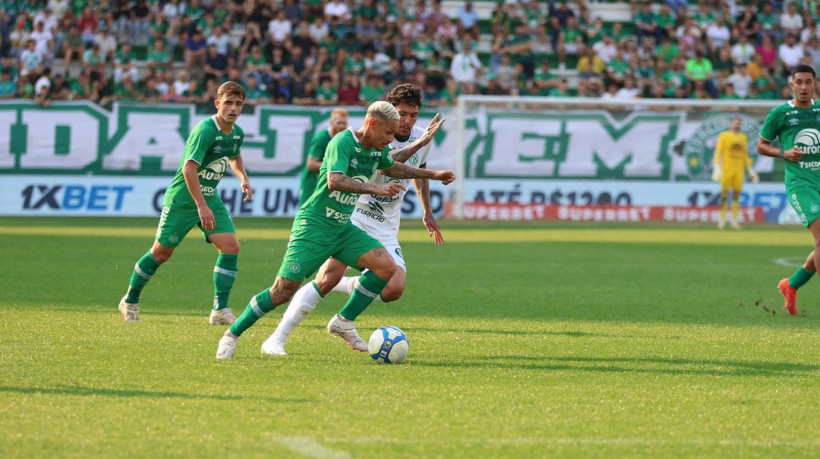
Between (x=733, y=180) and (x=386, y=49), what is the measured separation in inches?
407

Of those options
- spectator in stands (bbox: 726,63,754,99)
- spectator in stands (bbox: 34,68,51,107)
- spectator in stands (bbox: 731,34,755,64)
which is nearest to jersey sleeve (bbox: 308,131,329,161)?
spectator in stands (bbox: 34,68,51,107)

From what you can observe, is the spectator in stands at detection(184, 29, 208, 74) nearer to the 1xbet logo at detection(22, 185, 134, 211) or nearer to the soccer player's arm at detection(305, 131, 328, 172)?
the 1xbet logo at detection(22, 185, 134, 211)

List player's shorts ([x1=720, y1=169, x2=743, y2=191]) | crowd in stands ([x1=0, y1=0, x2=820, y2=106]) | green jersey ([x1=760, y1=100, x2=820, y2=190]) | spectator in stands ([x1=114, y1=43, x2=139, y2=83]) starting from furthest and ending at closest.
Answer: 1. crowd in stands ([x1=0, y1=0, x2=820, y2=106])
2. spectator in stands ([x1=114, y1=43, x2=139, y2=83])
3. player's shorts ([x1=720, y1=169, x2=743, y2=191])
4. green jersey ([x1=760, y1=100, x2=820, y2=190])

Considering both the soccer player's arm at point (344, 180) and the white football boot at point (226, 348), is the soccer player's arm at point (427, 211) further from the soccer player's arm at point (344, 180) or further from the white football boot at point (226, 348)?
the white football boot at point (226, 348)

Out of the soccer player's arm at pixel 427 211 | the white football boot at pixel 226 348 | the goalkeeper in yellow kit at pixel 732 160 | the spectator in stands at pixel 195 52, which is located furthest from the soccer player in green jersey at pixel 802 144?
the spectator in stands at pixel 195 52

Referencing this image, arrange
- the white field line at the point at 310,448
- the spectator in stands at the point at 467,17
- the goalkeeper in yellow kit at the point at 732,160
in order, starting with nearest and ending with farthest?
the white field line at the point at 310,448, the goalkeeper in yellow kit at the point at 732,160, the spectator in stands at the point at 467,17

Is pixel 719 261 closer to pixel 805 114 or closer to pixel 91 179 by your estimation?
pixel 805 114

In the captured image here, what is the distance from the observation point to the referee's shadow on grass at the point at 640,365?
7.99 m

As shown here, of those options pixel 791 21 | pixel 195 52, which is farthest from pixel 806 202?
pixel 791 21

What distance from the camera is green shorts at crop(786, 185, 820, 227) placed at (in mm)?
11117

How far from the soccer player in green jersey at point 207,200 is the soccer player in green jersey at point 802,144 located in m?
5.33

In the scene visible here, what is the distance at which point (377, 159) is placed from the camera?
8.29 meters

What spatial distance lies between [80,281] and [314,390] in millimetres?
7445

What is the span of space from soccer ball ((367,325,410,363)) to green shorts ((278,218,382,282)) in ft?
1.89
